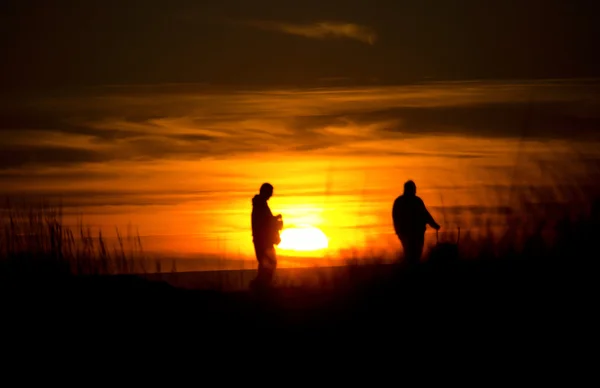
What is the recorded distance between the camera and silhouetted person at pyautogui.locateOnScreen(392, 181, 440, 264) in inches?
597

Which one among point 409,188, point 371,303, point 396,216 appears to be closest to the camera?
point 371,303

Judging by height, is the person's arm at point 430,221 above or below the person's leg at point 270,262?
above

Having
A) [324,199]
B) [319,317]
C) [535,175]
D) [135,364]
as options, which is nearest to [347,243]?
[324,199]

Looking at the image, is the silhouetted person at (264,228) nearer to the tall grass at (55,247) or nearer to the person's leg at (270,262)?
the person's leg at (270,262)

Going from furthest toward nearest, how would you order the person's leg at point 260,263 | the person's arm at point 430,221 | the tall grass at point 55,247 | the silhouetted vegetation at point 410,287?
the person's arm at point 430,221 < the tall grass at point 55,247 < the person's leg at point 260,263 < the silhouetted vegetation at point 410,287

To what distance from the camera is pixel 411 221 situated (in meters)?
15.3

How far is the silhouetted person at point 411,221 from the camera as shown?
15172 mm

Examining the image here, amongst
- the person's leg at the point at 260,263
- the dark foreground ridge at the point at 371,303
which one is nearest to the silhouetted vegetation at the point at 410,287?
the dark foreground ridge at the point at 371,303

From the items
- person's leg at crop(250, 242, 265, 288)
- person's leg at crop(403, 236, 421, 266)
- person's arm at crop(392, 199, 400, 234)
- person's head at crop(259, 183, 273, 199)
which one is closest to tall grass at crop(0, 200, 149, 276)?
person's leg at crop(250, 242, 265, 288)

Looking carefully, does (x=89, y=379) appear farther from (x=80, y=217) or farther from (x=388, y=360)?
(x=80, y=217)

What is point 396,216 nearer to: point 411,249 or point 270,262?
point 411,249

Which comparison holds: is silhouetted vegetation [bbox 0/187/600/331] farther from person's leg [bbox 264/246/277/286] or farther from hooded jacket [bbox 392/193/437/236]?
person's leg [bbox 264/246/277/286]

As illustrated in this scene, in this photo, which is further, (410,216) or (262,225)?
(262,225)

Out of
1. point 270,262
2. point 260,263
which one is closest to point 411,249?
point 270,262
